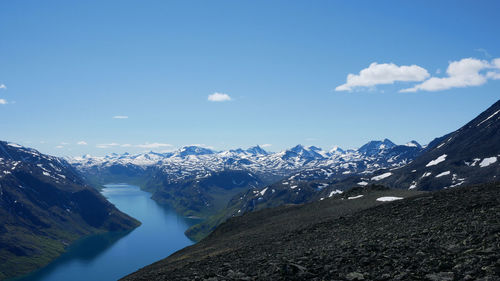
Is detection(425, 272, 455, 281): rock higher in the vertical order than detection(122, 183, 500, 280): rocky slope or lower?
higher

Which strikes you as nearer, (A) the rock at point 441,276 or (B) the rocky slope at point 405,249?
(A) the rock at point 441,276

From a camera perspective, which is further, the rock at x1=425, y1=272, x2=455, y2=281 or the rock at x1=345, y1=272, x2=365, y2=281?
the rock at x1=345, y1=272, x2=365, y2=281

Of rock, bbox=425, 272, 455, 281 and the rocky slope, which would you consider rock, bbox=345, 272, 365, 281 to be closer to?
the rocky slope

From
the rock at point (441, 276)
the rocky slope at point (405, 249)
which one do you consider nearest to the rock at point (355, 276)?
the rocky slope at point (405, 249)

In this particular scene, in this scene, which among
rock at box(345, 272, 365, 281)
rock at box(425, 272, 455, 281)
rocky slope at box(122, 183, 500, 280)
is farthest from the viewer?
rock at box(345, 272, 365, 281)

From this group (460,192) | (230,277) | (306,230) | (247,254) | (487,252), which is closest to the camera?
(487,252)

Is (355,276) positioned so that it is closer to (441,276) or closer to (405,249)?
(441,276)

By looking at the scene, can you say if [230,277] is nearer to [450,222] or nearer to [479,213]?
[450,222]

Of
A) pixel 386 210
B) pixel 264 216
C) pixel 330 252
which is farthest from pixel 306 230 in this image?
pixel 264 216

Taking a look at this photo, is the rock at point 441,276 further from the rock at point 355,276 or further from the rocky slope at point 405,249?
the rock at point 355,276

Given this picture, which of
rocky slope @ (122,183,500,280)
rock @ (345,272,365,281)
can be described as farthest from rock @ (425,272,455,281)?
rock @ (345,272,365,281)

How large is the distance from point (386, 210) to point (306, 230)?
923 cm

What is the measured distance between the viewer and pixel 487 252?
48.3ft

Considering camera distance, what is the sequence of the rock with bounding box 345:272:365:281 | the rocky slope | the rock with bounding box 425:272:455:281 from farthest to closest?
the rock with bounding box 345:272:365:281
the rocky slope
the rock with bounding box 425:272:455:281
